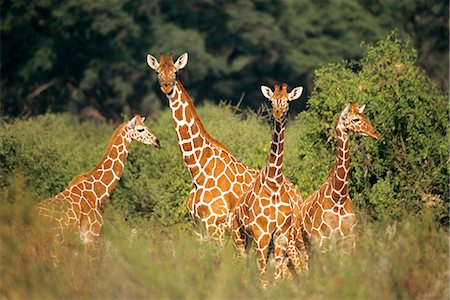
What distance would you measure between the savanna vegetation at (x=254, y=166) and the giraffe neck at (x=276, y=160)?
1111mm

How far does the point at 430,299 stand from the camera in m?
11.1

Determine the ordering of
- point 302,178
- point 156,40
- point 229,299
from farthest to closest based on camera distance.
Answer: point 156,40 < point 302,178 < point 229,299

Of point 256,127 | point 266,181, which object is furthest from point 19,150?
point 266,181

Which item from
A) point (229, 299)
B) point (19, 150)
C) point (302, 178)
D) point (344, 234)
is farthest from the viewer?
point (19, 150)

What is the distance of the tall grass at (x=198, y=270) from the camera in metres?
10.9

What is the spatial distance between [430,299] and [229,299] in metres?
1.71

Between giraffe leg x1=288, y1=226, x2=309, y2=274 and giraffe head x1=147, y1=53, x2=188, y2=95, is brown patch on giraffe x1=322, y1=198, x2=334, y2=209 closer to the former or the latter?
giraffe leg x1=288, y1=226, x2=309, y2=274

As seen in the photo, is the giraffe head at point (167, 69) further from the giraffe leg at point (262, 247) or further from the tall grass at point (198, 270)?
the tall grass at point (198, 270)

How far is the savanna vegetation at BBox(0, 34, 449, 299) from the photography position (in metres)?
11.2

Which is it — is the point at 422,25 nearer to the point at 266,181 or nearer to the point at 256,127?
the point at 256,127

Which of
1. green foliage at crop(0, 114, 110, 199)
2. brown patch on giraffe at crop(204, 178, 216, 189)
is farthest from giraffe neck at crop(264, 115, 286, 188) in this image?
green foliage at crop(0, 114, 110, 199)

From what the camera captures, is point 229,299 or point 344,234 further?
point 344,234

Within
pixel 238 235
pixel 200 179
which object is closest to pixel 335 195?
pixel 238 235

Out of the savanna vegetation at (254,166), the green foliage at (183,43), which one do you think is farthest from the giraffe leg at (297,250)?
the green foliage at (183,43)
